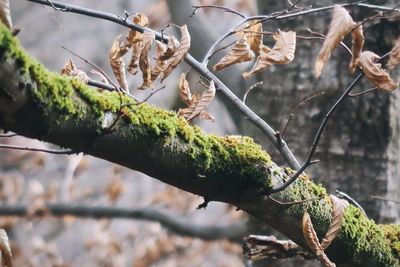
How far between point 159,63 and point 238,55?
23 centimetres

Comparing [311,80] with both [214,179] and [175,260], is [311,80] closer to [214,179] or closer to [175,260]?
[214,179]

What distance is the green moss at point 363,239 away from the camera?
2.13 meters

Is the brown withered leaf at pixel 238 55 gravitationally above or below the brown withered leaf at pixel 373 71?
below

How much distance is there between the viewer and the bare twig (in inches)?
171

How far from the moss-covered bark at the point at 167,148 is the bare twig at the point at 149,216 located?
196 centimetres

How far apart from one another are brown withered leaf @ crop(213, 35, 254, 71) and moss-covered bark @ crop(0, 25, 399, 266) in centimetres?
22

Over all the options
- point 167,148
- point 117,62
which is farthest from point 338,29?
point 117,62

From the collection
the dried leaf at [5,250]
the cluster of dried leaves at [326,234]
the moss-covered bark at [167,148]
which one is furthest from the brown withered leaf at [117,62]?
the cluster of dried leaves at [326,234]

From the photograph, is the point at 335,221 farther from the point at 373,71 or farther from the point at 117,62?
the point at 117,62

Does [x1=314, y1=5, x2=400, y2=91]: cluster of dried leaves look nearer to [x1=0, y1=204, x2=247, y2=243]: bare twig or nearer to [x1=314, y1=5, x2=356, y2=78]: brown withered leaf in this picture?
[x1=314, y1=5, x2=356, y2=78]: brown withered leaf

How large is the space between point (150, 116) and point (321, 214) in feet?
2.01

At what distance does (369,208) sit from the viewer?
343cm

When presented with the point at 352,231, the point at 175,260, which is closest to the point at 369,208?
the point at 352,231

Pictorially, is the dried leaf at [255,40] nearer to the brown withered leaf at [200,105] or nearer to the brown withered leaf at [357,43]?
the brown withered leaf at [200,105]
